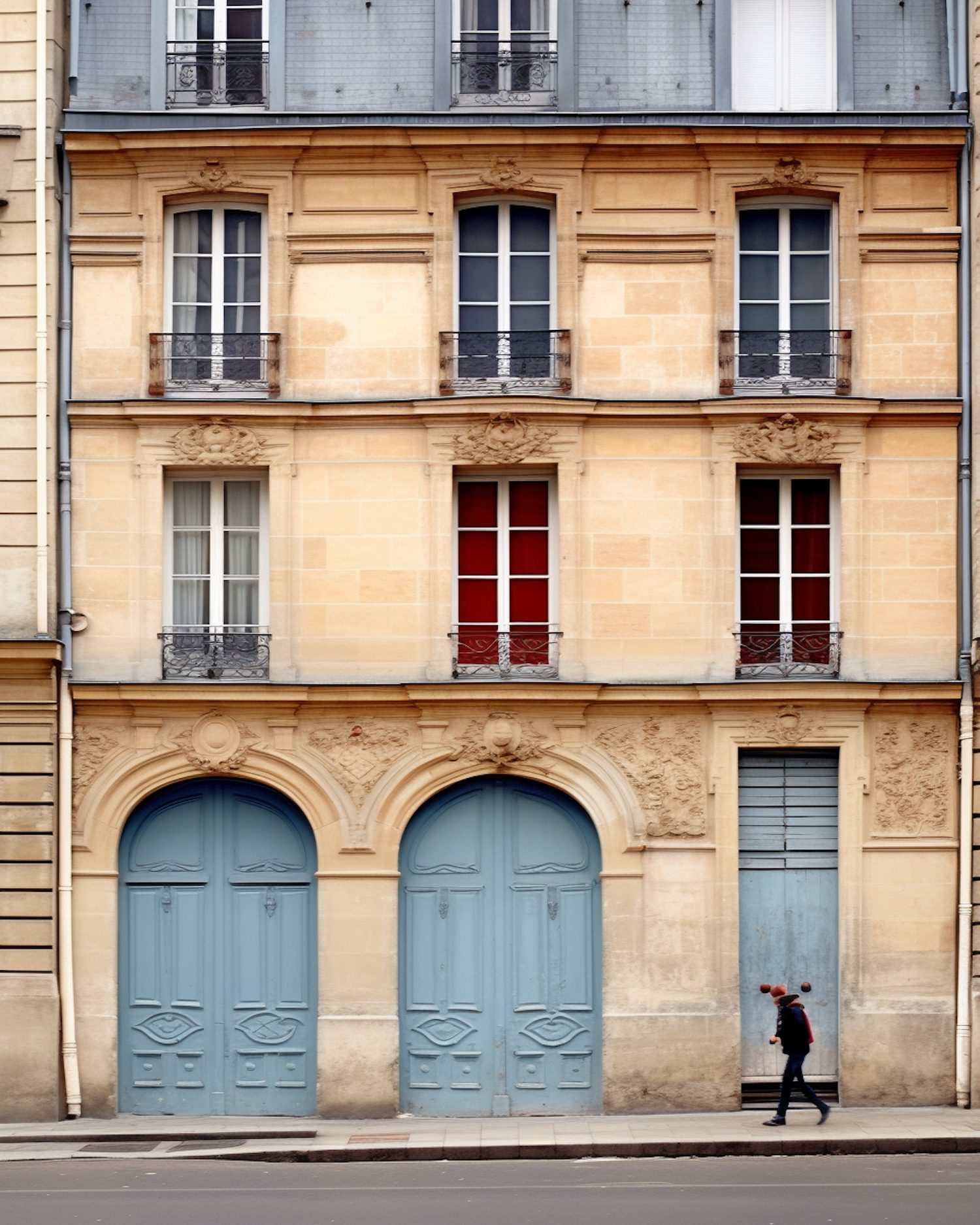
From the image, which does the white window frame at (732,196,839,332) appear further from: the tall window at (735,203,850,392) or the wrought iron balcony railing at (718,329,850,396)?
the wrought iron balcony railing at (718,329,850,396)

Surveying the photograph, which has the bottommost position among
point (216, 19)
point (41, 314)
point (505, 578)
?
point (505, 578)

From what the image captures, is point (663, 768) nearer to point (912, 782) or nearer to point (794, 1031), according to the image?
point (912, 782)

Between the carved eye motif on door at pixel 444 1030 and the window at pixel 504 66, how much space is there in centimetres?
995

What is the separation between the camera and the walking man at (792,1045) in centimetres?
1991

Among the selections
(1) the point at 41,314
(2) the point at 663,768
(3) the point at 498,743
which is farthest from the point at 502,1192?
(1) the point at 41,314

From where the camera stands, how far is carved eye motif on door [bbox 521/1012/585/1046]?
2177cm

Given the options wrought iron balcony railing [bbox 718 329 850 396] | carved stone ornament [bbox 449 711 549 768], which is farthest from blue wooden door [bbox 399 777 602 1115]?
wrought iron balcony railing [bbox 718 329 850 396]

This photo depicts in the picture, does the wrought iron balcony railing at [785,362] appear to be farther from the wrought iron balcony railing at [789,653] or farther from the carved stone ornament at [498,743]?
the carved stone ornament at [498,743]

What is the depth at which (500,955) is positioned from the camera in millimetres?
21859

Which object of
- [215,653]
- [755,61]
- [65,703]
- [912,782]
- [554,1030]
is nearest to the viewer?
[65,703]

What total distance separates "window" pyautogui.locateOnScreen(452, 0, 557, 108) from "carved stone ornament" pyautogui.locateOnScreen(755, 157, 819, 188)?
2.49 metres

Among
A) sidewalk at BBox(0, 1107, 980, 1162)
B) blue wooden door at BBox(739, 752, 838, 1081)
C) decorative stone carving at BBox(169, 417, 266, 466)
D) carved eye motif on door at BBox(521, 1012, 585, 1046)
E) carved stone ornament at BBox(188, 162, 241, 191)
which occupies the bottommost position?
sidewalk at BBox(0, 1107, 980, 1162)

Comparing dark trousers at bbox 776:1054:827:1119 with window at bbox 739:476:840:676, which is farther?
window at bbox 739:476:840:676

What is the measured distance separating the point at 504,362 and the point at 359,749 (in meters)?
4.48
